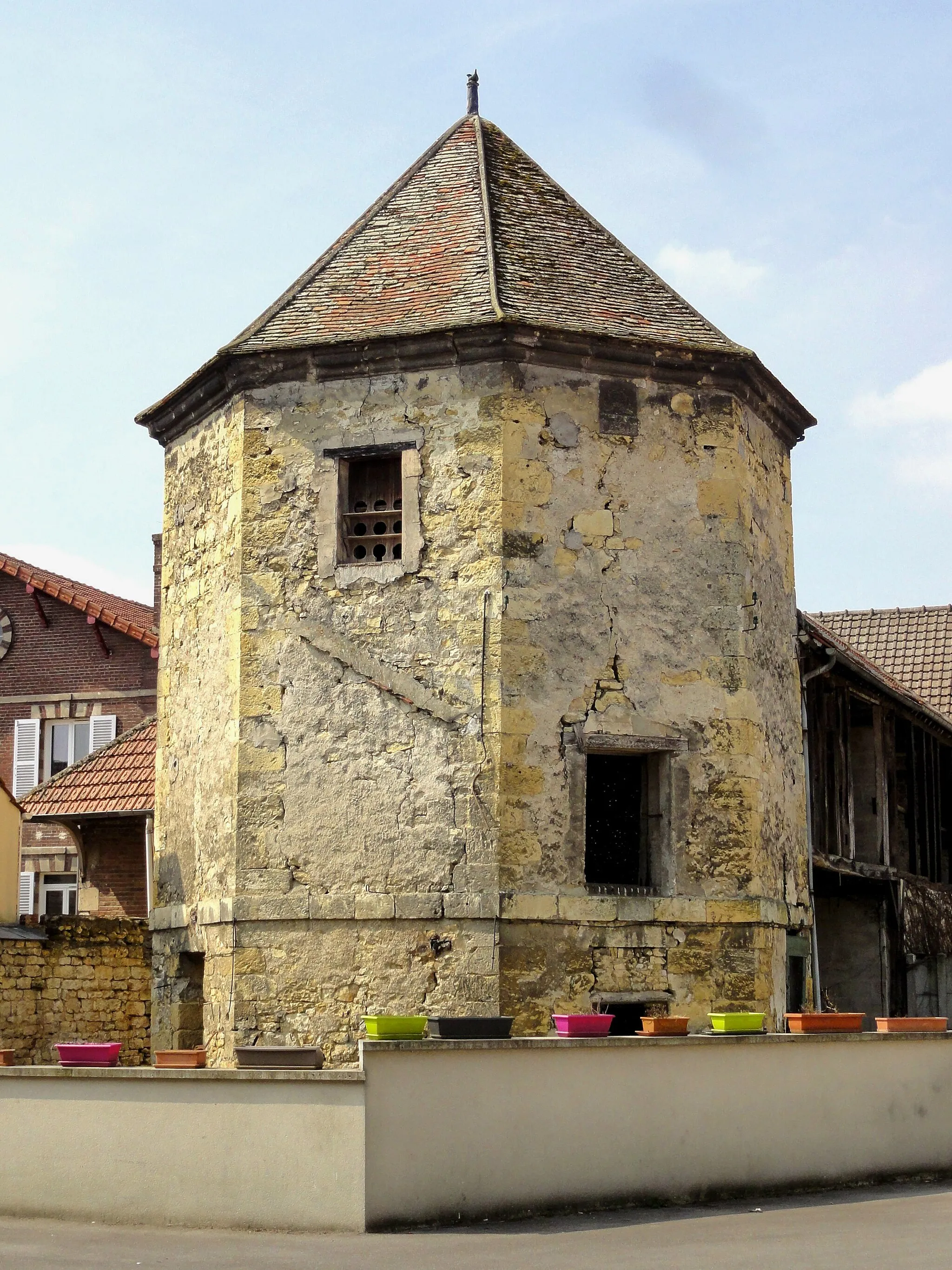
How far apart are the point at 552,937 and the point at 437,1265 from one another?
5.17 metres

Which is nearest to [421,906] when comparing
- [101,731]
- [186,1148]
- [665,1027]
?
[665,1027]

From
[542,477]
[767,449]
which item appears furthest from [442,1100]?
[767,449]

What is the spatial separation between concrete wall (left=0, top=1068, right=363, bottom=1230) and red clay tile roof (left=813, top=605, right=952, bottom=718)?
780 inches

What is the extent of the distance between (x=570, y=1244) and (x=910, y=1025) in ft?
14.3

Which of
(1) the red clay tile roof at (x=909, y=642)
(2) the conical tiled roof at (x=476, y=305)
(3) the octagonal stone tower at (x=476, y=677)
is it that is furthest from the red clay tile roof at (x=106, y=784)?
(1) the red clay tile roof at (x=909, y=642)

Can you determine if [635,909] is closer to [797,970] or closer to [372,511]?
[797,970]

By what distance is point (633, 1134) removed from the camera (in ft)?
36.3

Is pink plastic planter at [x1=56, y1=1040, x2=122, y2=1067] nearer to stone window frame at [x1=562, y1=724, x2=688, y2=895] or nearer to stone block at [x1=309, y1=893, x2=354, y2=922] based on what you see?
stone block at [x1=309, y1=893, x2=354, y2=922]

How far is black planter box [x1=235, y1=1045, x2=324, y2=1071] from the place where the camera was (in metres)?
10.8

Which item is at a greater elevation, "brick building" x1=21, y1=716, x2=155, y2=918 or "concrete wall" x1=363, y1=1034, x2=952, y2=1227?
"brick building" x1=21, y1=716, x2=155, y2=918

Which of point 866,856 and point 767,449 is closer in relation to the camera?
point 767,449

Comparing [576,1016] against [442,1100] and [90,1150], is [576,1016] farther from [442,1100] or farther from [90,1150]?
[90,1150]

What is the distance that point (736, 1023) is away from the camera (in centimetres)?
1191

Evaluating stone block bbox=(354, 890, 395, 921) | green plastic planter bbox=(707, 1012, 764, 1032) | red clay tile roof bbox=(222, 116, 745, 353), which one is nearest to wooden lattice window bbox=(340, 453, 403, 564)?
red clay tile roof bbox=(222, 116, 745, 353)
